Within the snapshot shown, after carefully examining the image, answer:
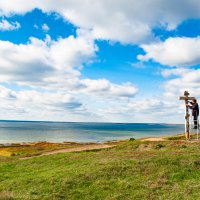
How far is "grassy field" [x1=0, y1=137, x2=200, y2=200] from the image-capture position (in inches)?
583

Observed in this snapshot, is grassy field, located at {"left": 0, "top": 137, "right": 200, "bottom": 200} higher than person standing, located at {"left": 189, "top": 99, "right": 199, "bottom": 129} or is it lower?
lower

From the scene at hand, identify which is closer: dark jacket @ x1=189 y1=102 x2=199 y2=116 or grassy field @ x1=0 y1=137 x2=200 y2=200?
grassy field @ x1=0 y1=137 x2=200 y2=200

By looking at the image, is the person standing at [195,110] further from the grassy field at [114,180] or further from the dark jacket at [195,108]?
the grassy field at [114,180]

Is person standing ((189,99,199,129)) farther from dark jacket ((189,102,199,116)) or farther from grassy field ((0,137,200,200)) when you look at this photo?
grassy field ((0,137,200,200))

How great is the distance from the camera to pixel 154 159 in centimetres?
1980

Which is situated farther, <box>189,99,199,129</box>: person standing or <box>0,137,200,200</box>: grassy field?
<box>189,99,199,129</box>: person standing

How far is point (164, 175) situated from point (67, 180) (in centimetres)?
543

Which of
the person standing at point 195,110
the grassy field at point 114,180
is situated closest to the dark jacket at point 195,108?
the person standing at point 195,110

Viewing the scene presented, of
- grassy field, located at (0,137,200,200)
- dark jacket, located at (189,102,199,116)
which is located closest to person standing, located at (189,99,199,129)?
dark jacket, located at (189,102,199,116)

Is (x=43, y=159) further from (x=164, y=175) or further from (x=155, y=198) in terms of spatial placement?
(x=155, y=198)

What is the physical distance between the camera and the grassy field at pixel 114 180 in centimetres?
1481

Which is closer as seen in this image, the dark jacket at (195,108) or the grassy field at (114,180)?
the grassy field at (114,180)

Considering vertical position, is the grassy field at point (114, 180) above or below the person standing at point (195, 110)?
below

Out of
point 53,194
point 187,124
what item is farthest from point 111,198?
point 187,124
